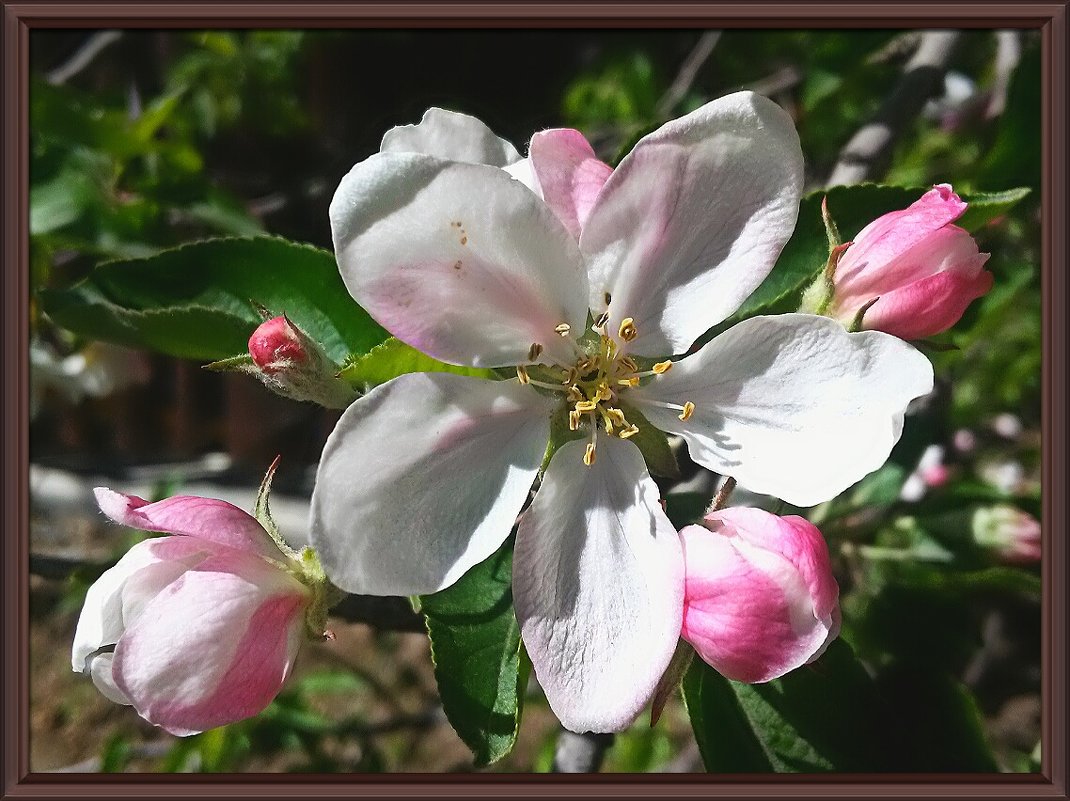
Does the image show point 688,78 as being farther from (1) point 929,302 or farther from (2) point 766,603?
(2) point 766,603

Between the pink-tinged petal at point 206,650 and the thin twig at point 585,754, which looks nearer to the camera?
the pink-tinged petal at point 206,650

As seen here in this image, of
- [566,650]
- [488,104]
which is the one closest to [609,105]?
[488,104]

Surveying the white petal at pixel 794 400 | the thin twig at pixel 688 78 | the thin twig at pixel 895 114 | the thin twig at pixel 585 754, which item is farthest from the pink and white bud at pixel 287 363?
the thin twig at pixel 688 78

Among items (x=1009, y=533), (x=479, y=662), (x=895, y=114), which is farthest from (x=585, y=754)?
(x=895, y=114)

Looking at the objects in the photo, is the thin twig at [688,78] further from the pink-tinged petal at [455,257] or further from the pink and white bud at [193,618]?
the pink and white bud at [193,618]

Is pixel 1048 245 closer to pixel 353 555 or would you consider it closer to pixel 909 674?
pixel 909 674

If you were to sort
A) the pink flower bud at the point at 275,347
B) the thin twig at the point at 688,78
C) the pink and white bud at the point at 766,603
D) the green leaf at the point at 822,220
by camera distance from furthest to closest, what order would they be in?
1. the thin twig at the point at 688,78
2. the green leaf at the point at 822,220
3. the pink flower bud at the point at 275,347
4. the pink and white bud at the point at 766,603

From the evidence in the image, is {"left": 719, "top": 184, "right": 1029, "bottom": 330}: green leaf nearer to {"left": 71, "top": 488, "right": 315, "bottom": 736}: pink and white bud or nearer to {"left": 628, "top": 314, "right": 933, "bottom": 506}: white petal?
{"left": 628, "top": 314, "right": 933, "bottom": 506}: white petal
